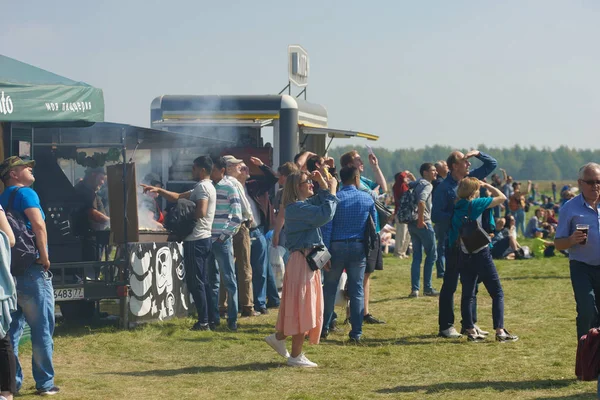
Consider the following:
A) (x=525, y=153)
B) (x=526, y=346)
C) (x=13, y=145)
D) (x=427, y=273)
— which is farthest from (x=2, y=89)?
(x=525, y=153)

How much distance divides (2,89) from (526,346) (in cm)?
543

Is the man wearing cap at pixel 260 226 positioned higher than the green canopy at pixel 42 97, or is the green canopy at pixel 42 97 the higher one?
the green canopy at pixel 42 97

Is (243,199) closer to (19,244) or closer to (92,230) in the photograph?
(92,230)

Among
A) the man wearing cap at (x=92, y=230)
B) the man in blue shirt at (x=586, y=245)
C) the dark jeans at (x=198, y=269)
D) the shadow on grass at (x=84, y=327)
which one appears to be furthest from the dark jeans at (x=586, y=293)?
A: the man wearing cap at (x=92, y=230)

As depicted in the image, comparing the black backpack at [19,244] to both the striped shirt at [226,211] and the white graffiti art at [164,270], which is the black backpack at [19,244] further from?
the white graffiti art at [164,270]

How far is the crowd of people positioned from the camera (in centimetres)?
682

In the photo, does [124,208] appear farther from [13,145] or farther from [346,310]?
[346,310]

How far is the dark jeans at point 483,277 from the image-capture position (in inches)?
362

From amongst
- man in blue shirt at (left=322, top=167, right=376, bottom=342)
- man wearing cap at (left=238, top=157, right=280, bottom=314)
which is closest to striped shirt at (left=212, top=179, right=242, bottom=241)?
man wearing cap at (left=238, top=157, right=280, bottom=314)

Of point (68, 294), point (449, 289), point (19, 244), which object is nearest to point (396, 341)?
point (449, 289)

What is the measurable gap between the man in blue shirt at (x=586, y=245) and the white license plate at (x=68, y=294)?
5.08m

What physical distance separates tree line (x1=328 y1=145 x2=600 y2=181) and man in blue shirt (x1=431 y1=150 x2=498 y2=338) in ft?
495

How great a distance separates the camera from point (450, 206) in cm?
1048

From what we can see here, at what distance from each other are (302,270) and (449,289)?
7.10ft
